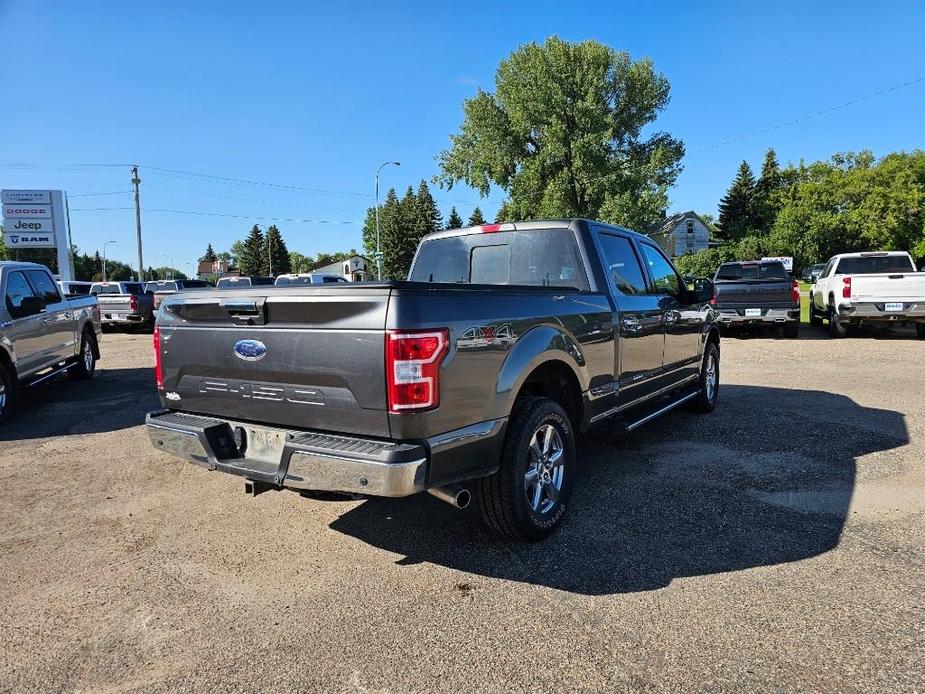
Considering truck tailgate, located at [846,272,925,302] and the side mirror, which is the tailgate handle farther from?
truck tailgate, located at [846,272,925,302]

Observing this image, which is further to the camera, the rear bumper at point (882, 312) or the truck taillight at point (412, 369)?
the rear bumper at point (882, 312)

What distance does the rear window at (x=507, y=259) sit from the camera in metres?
4.56

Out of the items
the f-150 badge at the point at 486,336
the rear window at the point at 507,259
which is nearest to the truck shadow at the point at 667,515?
the f-150 badge at the point at 486,336

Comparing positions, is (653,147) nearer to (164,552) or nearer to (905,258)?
(905,258)

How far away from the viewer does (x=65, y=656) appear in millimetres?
2600

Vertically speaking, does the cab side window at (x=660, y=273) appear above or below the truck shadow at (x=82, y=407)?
above

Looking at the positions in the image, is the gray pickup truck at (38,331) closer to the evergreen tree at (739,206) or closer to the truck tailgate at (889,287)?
the truck tailgate at (889,287)

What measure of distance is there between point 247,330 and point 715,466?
12.4ft

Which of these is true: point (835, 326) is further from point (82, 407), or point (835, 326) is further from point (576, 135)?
point (576, 135)

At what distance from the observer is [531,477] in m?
3.52

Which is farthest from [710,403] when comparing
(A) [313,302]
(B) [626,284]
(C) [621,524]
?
(A) [313,302]

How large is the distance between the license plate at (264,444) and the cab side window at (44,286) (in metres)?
6.73

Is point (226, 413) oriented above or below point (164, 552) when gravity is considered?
above

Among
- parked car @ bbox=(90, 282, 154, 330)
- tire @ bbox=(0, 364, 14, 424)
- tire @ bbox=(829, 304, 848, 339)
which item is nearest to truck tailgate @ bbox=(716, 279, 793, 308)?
tire @ bbox=(829, 304, 848, 339)
